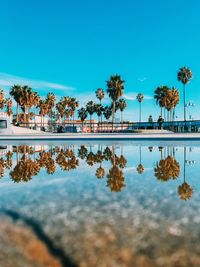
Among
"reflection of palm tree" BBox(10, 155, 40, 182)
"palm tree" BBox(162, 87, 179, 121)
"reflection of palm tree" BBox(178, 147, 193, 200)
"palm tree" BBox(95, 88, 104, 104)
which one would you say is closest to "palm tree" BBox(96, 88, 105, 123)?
"palm tree" BBox(95, 88, 104, 104)

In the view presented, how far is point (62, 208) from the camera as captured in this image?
4.02 m

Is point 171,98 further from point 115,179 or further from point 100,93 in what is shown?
point 115,179

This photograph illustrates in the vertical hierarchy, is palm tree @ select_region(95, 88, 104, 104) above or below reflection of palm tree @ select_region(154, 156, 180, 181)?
above

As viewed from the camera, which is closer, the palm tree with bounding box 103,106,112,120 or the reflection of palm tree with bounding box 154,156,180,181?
the reflection of palm tree with bounding box 154,156,180,181

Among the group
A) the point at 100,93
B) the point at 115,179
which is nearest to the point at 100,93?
the point at 100,93

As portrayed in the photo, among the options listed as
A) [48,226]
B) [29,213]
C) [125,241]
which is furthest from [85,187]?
[125,241]

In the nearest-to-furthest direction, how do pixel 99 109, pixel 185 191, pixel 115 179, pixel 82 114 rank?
1. pixel 185 191
2. pixel 115 179
3. pixel 99 109
4. pixel 82 114

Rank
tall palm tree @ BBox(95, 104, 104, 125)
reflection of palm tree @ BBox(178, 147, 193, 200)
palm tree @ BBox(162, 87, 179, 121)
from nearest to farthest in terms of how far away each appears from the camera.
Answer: reflection of palm tree @ BBox(178, 147, 193, 200)
palm tree @ BBox(162, 87, 179, 121)
tall palm tree @ BBox(95, 104, 104, 125)

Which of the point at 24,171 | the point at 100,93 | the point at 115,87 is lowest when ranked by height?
the point at 24,171

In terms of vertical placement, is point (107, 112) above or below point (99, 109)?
below

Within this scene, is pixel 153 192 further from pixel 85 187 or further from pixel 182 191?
pixel 85 187

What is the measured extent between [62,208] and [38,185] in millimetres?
1863

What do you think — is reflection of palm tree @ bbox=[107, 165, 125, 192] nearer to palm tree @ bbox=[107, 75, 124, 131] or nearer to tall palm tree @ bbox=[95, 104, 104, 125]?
palm tree @ bbox=[107, 75, 124, 131]

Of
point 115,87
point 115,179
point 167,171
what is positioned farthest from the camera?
point 115,87
